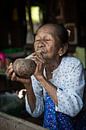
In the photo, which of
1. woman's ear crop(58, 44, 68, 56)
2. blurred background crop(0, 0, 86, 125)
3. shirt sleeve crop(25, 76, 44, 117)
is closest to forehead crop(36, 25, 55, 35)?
woman's ear crop(58, 44, 68, 56)

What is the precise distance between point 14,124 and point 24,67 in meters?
0.37

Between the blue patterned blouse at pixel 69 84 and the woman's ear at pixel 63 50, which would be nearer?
the blue patterned blouse at pixel 69 84

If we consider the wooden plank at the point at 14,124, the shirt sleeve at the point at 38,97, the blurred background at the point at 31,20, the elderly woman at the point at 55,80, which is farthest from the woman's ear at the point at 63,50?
the blurred background at the point at 31,20

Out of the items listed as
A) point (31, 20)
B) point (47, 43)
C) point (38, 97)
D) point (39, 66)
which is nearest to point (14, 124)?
point (38, 97)

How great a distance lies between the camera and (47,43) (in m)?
2.10

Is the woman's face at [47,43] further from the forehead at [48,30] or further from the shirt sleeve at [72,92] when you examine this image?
the shirt sleeve at [72,92]

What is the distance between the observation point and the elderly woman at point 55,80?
6.57 feet

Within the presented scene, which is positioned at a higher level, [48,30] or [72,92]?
[48,30]

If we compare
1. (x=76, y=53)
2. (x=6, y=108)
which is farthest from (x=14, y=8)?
(x=6, y=108)

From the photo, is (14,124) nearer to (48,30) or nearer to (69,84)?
(69,84)

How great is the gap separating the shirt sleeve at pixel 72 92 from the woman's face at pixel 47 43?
0.16m

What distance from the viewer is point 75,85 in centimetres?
204

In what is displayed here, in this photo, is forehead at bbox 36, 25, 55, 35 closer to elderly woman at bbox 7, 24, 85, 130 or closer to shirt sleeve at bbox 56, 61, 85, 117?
elderly woman at bbox 7, 24, 85, 130

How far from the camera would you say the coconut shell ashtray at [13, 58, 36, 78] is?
1.97 m
